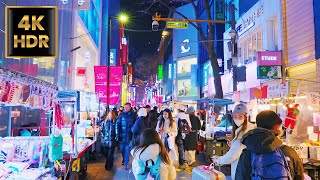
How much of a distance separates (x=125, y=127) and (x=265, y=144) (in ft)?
26.8

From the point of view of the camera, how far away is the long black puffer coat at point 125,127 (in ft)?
36.2

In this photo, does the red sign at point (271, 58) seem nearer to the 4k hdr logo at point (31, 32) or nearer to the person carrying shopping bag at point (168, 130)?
the person carrying shopping bag at point (168, 130)

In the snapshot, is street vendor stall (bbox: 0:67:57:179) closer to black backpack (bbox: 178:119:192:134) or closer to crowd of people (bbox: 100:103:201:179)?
crowd of people (bbox: 100:103:201:179)

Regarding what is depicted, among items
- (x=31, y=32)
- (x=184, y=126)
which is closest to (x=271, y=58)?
(x=184, y=126)

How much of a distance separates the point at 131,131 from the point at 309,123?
5.30 m

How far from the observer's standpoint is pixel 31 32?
5.91 meters

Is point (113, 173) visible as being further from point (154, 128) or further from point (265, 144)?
point (265, 144)

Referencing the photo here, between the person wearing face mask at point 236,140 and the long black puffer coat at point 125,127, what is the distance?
229 inches

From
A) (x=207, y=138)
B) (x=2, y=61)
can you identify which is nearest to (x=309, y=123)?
(x=207, y=138)

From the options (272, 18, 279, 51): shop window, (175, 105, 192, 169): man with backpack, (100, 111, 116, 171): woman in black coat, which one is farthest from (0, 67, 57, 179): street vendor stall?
(272, 18, 279, 51): shop window

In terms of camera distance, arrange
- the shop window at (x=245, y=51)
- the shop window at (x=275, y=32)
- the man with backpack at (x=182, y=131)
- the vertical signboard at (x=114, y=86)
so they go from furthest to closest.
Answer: the vertical signboard at (x=114, y=86)
the shop window at (x=245, y=51)
the shop window at (x=275, y=32)
the man with backpack at (x=182, y=131)

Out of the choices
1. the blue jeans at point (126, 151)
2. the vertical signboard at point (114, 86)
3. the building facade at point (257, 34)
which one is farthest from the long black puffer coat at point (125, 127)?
the vertical signboard at point (114, 86)

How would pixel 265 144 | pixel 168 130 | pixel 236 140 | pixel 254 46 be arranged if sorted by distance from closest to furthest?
1. pixel 265 144
2. pixel 236 140
3. pixel 168 130
4. pixel 254 46

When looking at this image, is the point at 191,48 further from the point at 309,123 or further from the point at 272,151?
the point at 272,151
